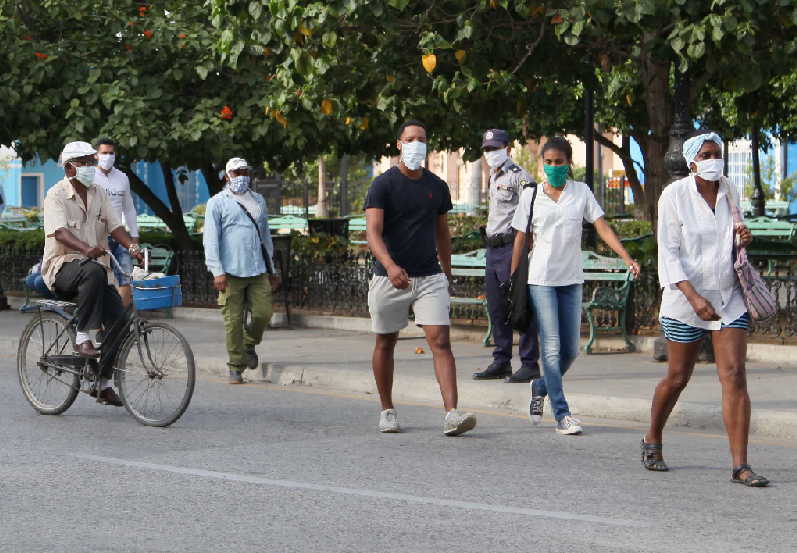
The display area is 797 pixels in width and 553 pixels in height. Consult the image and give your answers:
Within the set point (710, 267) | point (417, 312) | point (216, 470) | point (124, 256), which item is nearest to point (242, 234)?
point (124, 256)

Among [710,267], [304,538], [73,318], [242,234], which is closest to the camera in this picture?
[304,538]

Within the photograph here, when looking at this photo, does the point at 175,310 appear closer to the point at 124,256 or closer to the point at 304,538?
the point at 124,256

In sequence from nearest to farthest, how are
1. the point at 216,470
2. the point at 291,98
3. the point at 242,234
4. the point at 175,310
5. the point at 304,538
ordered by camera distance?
the point at 304,538
the point at 216,470
the point at 242,234
the point at 291,98
the point at 175,310

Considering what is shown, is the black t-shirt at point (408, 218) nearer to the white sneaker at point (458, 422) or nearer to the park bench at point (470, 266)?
the white sneaker at point (458, 422)

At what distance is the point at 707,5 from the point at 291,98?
14.6 ft

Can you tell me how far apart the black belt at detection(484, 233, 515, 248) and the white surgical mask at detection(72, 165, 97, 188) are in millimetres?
3210

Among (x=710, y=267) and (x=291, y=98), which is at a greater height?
(x=291, y=98)

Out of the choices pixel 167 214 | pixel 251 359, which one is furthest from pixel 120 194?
pixel 167 214

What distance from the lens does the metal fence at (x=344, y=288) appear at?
517 inches

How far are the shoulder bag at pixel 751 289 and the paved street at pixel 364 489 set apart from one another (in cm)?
90

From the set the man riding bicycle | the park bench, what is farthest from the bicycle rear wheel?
the park bench

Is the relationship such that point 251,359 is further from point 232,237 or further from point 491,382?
point 491,382

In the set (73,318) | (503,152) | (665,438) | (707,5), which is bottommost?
(665,438)

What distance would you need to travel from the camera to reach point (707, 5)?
11.4 m
